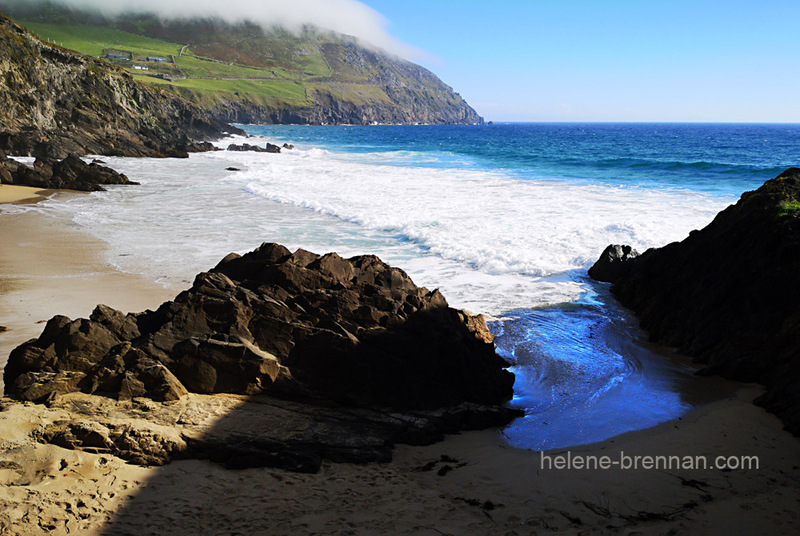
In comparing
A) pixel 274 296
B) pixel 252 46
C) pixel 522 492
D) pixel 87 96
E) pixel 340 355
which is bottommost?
pixel 522 492

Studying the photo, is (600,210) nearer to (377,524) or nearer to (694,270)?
(694,270)

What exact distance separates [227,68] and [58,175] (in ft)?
494

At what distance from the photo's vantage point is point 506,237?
15.9m

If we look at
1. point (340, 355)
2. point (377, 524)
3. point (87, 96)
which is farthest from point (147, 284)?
point (87, 96)

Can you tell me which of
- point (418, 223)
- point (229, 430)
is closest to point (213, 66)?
point (418, 223)

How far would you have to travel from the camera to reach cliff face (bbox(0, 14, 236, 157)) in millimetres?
35406

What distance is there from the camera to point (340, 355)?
574 centimetres

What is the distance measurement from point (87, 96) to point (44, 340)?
46807 millimetres

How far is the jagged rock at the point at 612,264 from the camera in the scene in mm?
12023

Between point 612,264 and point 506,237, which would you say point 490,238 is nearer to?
point 506,237

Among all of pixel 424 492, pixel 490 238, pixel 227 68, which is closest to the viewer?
pixel 424 492

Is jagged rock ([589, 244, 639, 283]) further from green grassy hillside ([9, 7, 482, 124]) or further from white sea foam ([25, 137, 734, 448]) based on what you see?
green grassy hillside ([9, 7, 482, 124])

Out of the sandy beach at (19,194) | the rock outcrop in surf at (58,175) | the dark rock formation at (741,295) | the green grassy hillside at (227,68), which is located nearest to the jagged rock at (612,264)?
the dark rock formation at (741,295)

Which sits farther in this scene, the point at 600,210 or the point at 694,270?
the point at 600,210
